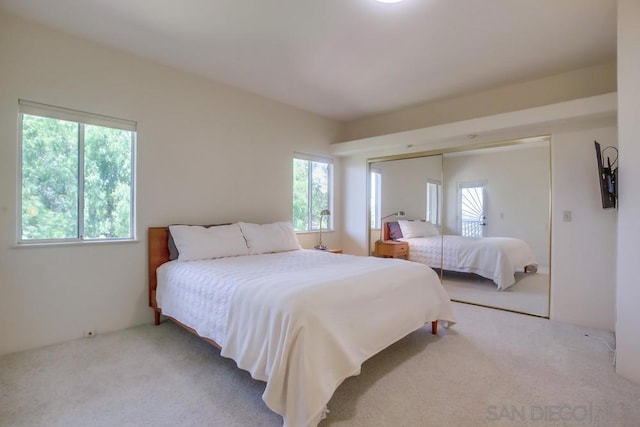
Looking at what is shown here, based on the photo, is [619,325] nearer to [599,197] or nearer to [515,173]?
[599,197]

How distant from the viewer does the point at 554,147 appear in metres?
3.30

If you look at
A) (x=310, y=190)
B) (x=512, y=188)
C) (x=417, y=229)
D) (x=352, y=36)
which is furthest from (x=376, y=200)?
(x=352, y=36)

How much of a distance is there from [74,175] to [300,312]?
2.52m

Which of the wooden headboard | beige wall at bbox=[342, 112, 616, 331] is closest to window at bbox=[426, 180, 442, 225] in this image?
beige wall at bbox=[342, 112, 616, 331]

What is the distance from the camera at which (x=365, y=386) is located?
2.01m

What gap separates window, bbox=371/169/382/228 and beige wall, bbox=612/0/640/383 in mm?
2980

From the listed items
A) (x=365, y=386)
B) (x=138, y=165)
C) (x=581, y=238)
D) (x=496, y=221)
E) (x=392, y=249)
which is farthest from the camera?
(x=392, y=249)

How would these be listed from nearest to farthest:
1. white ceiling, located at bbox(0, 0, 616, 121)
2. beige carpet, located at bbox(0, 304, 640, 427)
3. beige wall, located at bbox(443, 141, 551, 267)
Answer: beige carpet, located at bbox(0, 304, 640, 427) < white ceiling, located at bbox(0, 0, 616, 121) < beige wall, located at bbox(443, 141, 551, 267)

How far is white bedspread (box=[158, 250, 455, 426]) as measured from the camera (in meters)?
1.57

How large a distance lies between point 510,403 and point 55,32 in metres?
4.39

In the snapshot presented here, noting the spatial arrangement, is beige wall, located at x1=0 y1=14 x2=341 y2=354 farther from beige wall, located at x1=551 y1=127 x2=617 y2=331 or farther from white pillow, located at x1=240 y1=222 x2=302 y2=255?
beige wall, located at x1=551 y1=127 x2=617 y2=331

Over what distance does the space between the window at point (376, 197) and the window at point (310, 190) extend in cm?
70

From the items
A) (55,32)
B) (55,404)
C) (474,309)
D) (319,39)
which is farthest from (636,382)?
(55,32)

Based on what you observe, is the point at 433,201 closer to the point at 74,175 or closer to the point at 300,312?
the point at 300,312
